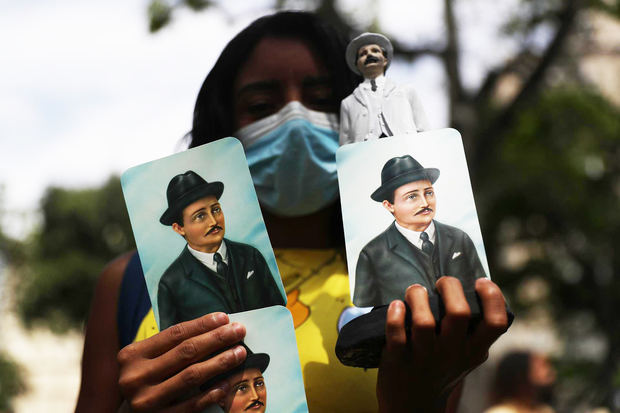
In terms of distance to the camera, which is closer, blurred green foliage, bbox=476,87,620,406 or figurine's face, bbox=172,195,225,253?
figurine's face, bbox=172,195,225,253

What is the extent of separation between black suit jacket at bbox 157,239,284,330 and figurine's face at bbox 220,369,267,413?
134 millimetres

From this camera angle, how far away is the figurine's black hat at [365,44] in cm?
149

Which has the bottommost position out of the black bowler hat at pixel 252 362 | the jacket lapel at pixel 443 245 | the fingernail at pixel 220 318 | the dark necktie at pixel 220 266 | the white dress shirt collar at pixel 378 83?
the black bowler hat at pixel 252 362

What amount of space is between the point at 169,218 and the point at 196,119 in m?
0.65

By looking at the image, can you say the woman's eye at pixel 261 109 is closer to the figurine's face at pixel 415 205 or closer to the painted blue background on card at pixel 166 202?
the painted blue background on card at pixel 166 202

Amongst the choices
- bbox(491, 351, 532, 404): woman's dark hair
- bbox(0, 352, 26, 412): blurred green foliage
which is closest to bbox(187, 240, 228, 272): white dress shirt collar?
bbox(491, 351, 532, 404): woman's dark hair

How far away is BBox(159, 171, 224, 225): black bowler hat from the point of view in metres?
1.38

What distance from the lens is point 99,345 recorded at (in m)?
1.74

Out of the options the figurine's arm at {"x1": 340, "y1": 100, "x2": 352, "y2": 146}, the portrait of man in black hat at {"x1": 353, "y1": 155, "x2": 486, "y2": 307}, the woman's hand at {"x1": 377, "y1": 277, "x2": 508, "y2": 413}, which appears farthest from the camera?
the figurine's arm at {"x1": 340, "y1": 100, "x2": 352, "y2": 146}

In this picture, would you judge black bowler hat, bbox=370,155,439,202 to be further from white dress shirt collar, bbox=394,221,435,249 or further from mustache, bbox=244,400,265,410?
mustache, bbox=244,400,265,410

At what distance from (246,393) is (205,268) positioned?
0.26m

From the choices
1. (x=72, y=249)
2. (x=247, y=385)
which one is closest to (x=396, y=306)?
(x=247, y=385)

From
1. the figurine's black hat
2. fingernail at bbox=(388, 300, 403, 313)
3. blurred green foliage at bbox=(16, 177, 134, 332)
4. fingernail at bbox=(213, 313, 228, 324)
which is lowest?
fingernail at bbox=(388, 300, 403, 313)

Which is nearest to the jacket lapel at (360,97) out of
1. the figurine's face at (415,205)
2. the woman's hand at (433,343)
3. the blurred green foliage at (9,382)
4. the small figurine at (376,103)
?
the small figurine at (376,103)
